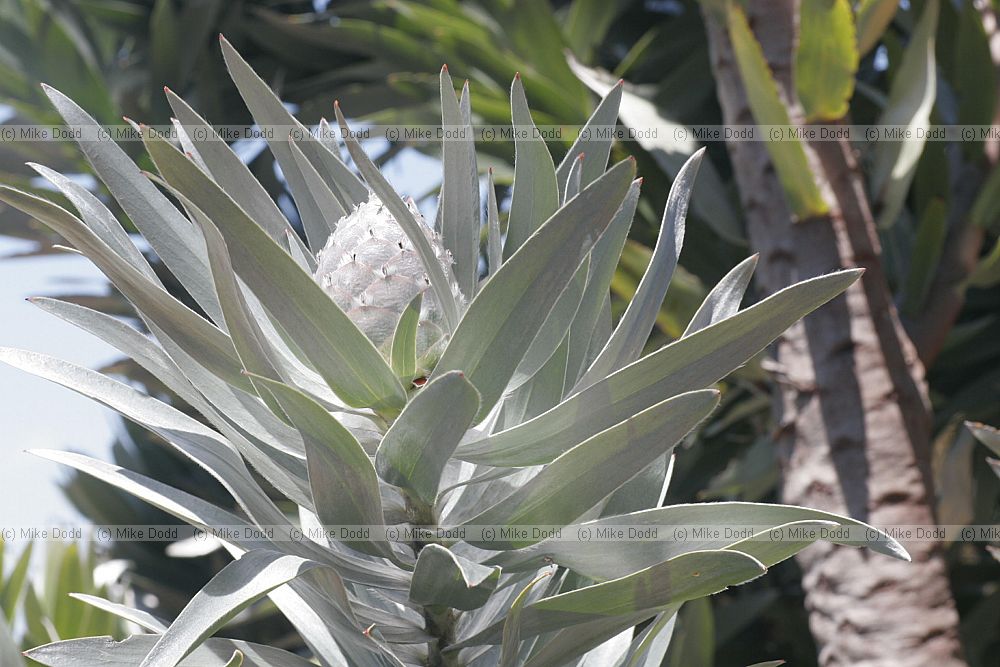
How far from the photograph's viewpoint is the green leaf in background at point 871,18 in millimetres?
1004

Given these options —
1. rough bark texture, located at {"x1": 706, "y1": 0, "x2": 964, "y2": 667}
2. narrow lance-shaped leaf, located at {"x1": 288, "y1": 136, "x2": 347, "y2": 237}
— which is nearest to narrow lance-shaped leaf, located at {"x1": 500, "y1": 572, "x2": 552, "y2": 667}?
narrow lance-shaped leaf, located at {"x1": 288, "y1": 136, "x2": 347, "y2": 237}

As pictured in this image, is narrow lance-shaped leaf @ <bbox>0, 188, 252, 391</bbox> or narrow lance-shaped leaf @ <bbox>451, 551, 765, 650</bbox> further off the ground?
narrow lance-shaped leaf @ <bbox>0, 188, 252, 391</bbox>

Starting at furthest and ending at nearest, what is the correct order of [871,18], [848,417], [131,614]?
[871,18] → [848,417] → [131,614]

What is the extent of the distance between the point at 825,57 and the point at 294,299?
2.65 ft

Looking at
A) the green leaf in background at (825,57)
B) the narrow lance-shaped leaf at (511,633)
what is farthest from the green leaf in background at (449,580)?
the green leaf in background at (825,57)

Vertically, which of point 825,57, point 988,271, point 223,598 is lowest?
point 223,598

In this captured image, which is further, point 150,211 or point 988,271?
point 988,271

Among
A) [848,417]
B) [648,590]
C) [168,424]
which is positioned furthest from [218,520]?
[848,417]

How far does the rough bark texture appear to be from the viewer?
829mm

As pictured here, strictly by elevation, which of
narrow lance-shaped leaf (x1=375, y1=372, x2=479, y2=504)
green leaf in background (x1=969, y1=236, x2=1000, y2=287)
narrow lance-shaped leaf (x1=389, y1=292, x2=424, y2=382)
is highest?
green leaf in background (x1=969, y1=236, x2=1000, y2=287)

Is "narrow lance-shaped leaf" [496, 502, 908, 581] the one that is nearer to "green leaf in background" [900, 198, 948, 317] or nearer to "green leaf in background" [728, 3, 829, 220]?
"green leaf in background" [728, 3, 829, 220]

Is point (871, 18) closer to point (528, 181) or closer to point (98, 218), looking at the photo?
point (528, 181)

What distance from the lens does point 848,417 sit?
897mm

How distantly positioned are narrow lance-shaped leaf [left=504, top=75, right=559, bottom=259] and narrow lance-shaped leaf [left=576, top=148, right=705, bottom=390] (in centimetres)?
5
